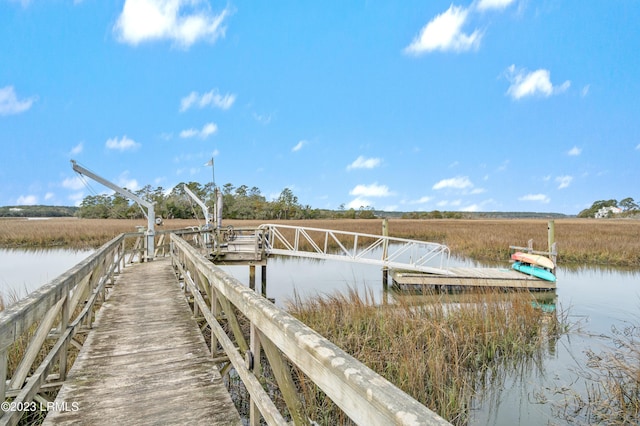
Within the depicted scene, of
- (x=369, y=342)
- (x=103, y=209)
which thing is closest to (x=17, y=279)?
(x=369, y=342)

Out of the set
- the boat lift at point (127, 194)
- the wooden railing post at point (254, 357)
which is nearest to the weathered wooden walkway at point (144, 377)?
the wooden railing post at point (254, 357)

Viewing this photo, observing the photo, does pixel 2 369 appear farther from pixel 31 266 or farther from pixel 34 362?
pixel 31 266

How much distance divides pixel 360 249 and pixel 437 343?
62.1 ft

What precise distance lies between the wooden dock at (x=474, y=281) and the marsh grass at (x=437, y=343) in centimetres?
295

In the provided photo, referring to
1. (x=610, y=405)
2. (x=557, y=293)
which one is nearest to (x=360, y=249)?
(x=557, y=293)

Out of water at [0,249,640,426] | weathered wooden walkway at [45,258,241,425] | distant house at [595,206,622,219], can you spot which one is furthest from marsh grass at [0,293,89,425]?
distant house at [595,206,622,219]

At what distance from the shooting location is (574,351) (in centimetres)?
703

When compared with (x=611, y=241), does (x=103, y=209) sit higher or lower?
higher

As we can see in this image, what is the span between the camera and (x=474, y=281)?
11828mm

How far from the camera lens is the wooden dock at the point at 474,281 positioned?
459 inches

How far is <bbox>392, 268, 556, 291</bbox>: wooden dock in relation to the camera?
11.7 meters

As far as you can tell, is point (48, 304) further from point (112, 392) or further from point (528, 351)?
point (528, 351)

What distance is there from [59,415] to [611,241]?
26.6 metres

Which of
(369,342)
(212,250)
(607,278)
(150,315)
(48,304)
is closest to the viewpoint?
(48,304)
